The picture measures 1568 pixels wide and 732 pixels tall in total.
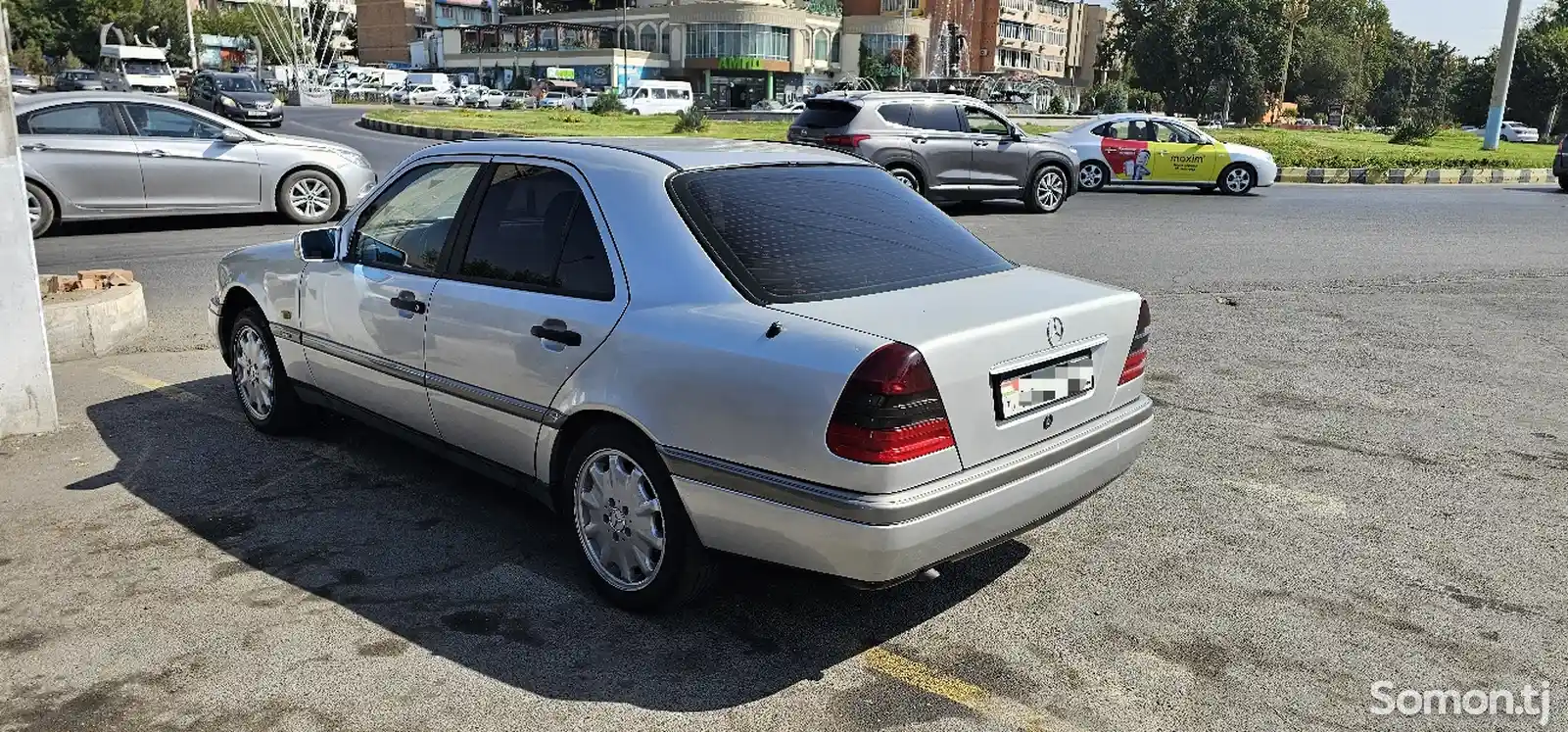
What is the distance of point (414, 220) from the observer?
4680 mm

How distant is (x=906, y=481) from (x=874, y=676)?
65 cm

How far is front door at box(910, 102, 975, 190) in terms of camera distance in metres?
15.6

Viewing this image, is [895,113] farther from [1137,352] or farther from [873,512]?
[873,512]

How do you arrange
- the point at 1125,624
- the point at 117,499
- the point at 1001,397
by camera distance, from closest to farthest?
1. the point at 1001,397
2. the point at 1125,624
3. the point at 117,499

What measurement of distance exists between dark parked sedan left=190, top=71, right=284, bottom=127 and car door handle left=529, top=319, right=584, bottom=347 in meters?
34.4

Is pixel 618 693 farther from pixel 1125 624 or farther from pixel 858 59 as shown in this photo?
pixel 858 59

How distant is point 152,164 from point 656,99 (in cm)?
4749

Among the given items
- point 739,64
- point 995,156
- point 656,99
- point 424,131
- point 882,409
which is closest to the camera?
point 882,409

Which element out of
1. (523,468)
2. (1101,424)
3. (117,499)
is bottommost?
(117,499)

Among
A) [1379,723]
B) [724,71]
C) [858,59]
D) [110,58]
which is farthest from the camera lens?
[858,59]

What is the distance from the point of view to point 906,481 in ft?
10.1

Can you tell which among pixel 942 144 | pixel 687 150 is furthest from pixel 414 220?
pixel 942 144

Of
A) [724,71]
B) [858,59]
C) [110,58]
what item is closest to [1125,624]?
[110,58]

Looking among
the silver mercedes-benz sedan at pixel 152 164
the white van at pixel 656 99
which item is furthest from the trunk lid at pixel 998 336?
the white van at pixel 656 99
